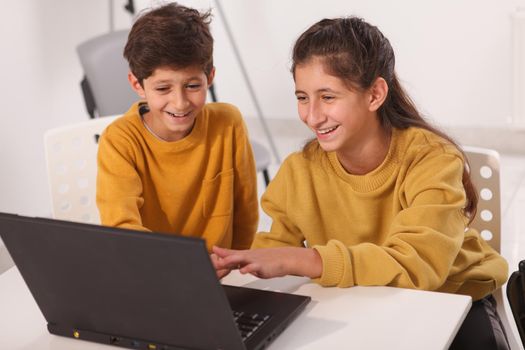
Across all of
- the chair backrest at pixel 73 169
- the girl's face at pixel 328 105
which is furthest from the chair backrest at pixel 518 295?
the chair backrest at pixel 73 169

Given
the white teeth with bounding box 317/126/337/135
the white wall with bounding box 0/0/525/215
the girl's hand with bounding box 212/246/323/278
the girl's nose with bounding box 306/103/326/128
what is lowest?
the white wall with bounding box 0/0/525/215

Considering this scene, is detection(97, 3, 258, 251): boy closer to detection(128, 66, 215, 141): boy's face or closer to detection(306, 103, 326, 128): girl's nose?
detection(128, 66, 215, 141): boy's face

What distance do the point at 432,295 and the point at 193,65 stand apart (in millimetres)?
701

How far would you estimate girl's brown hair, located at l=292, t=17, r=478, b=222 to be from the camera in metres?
1.69

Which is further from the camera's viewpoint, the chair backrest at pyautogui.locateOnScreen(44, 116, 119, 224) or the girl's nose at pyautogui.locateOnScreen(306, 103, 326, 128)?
the chair backrest at pyautogui.locateOnScreen(44, 116, 119, 224)

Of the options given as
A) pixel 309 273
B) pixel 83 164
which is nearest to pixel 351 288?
pixel 309 273

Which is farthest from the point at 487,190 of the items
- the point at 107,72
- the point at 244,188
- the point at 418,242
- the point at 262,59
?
the point at 262,59

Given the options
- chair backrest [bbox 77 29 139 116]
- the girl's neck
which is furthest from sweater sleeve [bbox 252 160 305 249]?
chair backrest [bbox 77 29 139 116]

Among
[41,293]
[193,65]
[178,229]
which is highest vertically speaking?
[193,65]

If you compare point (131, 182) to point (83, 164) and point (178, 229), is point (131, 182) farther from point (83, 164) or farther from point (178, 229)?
point (83, 164)

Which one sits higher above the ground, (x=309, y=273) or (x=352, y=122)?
(x=352, y=122)

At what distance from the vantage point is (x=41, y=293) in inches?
54.9

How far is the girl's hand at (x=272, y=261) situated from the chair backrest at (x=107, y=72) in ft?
4.99

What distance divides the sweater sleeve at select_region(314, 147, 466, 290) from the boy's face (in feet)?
1.52
